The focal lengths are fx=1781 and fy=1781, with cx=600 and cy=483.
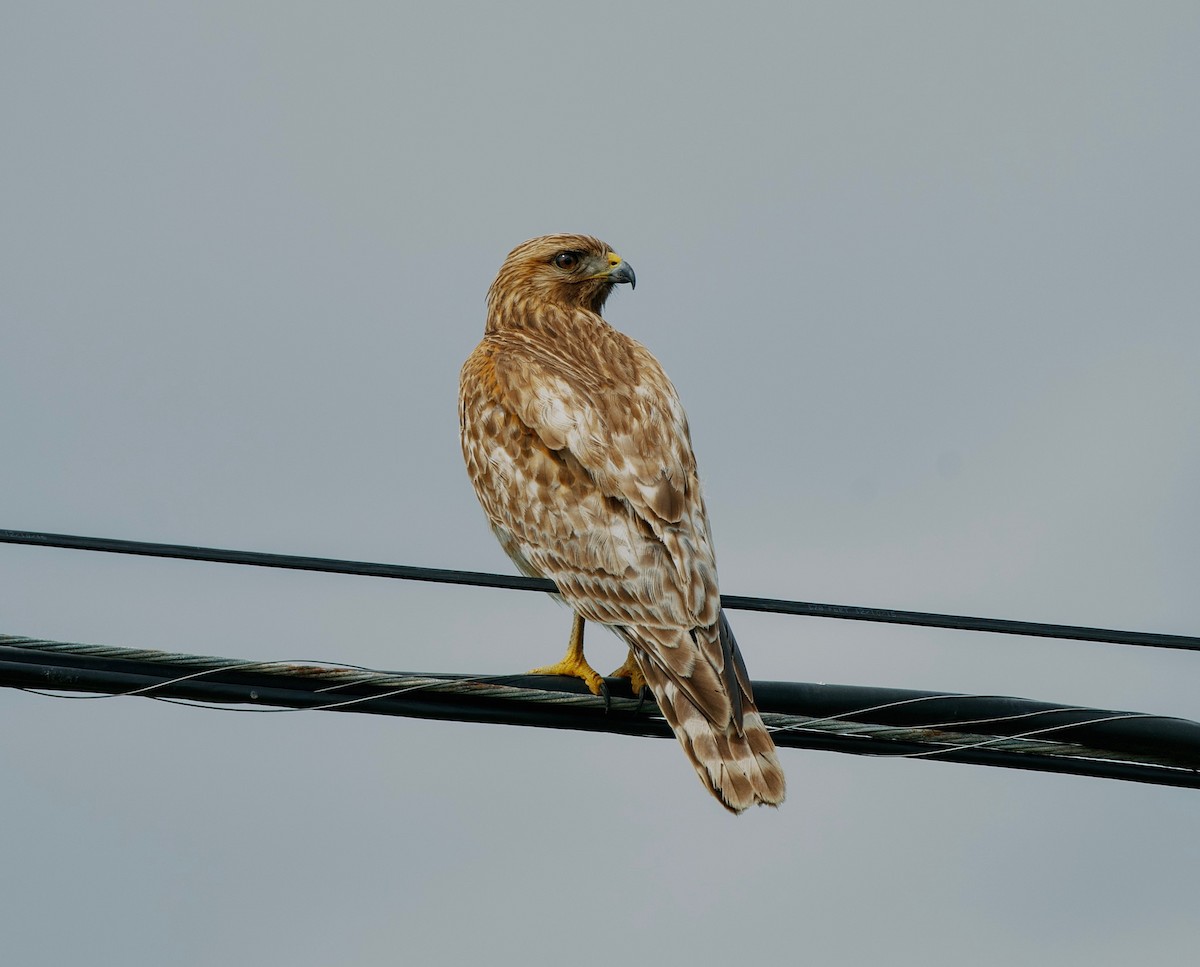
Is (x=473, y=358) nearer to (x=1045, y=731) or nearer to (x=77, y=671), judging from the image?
(x=77, y=671)

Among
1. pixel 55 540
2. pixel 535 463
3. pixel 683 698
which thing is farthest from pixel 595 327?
pixel 55 540

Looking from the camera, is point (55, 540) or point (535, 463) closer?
A: point (55, 540)

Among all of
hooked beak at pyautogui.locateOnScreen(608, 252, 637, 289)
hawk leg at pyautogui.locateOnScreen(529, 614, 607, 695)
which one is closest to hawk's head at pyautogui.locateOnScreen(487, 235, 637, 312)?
hooked beak at pyautogui.locateOnScreen(608, 252, 637, 289)

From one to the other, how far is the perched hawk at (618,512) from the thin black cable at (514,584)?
1.89ft

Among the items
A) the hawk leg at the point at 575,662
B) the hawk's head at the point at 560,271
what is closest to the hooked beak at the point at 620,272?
the hawk's head at the point at 560,271

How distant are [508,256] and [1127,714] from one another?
5.27 m

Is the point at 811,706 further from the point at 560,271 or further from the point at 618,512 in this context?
the point at 560,271

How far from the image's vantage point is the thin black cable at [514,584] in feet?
19.9

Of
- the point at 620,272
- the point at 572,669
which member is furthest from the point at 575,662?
the point at 620,272

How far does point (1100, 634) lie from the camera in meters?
6.08

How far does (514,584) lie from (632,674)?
146 centimetres

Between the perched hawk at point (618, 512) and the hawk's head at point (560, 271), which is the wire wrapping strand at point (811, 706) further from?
the hawk's head at point (560, 271)

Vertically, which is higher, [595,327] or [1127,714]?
[595,327]

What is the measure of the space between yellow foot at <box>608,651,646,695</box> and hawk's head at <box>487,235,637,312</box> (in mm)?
2832
